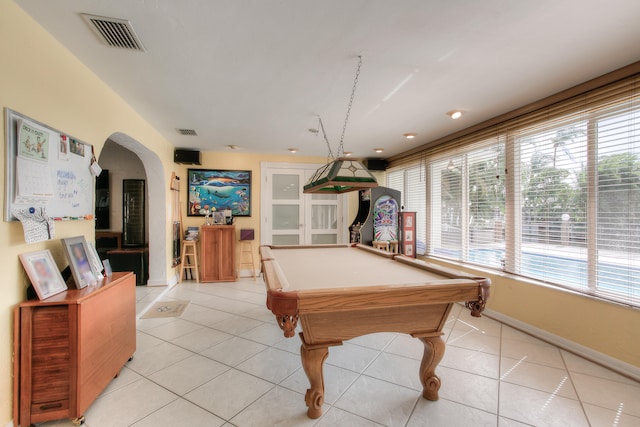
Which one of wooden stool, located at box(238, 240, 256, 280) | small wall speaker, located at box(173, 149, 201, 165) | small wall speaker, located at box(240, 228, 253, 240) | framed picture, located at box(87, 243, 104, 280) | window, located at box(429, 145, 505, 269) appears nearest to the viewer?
framed picture, located at box(87, 243, 104, 280)

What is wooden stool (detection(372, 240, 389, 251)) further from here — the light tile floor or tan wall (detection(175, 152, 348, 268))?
tan wall (detection(175, 152, 348, 268))

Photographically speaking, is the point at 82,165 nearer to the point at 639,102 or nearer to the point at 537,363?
the point at 537,363

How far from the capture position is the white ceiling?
1674mm

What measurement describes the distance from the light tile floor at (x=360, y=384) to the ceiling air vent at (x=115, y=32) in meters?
2.54

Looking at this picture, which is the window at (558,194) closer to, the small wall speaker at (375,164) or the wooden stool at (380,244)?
the wooden stool at (380,244)

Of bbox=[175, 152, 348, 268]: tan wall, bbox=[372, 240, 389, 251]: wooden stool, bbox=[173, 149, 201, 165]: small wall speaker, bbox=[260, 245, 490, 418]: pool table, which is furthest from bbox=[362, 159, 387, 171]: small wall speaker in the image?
bbox=[260, 245, 490, 418]: pool table

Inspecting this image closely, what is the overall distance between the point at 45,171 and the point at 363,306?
7.39 feet

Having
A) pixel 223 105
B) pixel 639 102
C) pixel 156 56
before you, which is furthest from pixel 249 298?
pixel 639 102

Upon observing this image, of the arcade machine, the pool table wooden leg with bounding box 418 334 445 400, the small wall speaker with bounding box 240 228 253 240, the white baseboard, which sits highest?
the arcade machine

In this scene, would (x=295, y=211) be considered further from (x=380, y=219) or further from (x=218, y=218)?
(x=380, y=219)

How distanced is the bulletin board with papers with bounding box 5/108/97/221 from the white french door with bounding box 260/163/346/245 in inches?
142

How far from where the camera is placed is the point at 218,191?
5.64m

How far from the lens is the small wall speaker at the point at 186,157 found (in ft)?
16.8

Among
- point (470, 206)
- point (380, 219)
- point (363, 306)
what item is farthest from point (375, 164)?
point (363, 306)
